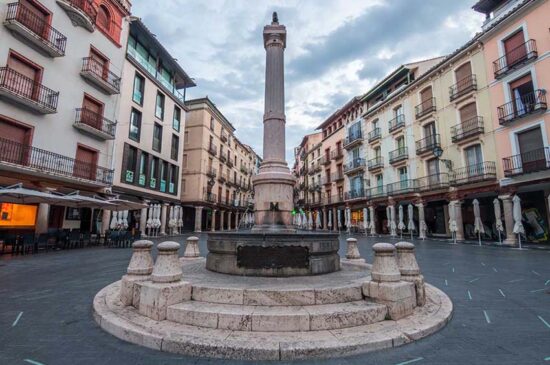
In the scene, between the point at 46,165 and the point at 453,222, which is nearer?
the point at 46,165

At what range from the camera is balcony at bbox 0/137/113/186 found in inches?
510

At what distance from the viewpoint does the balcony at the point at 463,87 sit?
19578 mm

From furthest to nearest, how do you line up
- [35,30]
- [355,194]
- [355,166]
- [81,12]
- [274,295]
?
[355,166]
[355,194]
[81,12]
[35,30]
[274,295]

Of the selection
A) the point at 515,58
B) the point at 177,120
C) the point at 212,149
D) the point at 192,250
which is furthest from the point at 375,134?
the point at 192,250

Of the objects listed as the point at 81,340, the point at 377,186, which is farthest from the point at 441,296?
the point at 377,186

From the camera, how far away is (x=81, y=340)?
137 inches

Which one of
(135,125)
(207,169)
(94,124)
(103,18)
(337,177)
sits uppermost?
(103,18)

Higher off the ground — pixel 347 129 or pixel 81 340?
pixel 347 129

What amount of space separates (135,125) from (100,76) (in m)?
4.82

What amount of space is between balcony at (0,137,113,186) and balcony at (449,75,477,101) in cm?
2504

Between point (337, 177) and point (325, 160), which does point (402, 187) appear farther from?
point (325, 160)

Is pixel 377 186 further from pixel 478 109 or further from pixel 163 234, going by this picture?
pixel 163 234

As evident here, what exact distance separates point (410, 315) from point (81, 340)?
439cm

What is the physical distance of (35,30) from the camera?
47.0 ft
